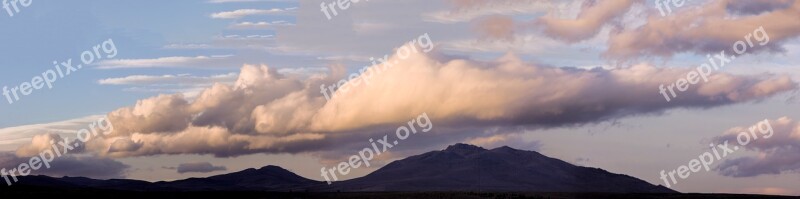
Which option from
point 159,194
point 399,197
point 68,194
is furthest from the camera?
point 159,194

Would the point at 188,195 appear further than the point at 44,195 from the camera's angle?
Yes

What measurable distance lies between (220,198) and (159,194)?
12.7m

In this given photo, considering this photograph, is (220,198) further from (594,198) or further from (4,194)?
(594,198)

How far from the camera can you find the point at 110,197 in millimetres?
159625

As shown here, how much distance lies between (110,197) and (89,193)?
8.02 meters

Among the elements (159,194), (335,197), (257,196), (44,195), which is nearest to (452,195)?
(335,197)

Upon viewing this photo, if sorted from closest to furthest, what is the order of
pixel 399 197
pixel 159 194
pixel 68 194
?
pixel 399 197
pixel 68 194
pixel 159 194

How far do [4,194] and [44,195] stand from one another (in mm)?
9016

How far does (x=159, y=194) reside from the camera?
6860 inches

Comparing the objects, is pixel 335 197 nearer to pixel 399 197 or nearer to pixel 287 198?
pixel 287 198

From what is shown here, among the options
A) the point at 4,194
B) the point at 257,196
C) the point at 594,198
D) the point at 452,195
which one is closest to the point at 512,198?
the point at 452,195

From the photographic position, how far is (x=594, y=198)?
177875mm

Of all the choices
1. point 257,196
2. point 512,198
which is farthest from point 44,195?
point 512,198

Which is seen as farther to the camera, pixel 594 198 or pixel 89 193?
pixel 594 198
